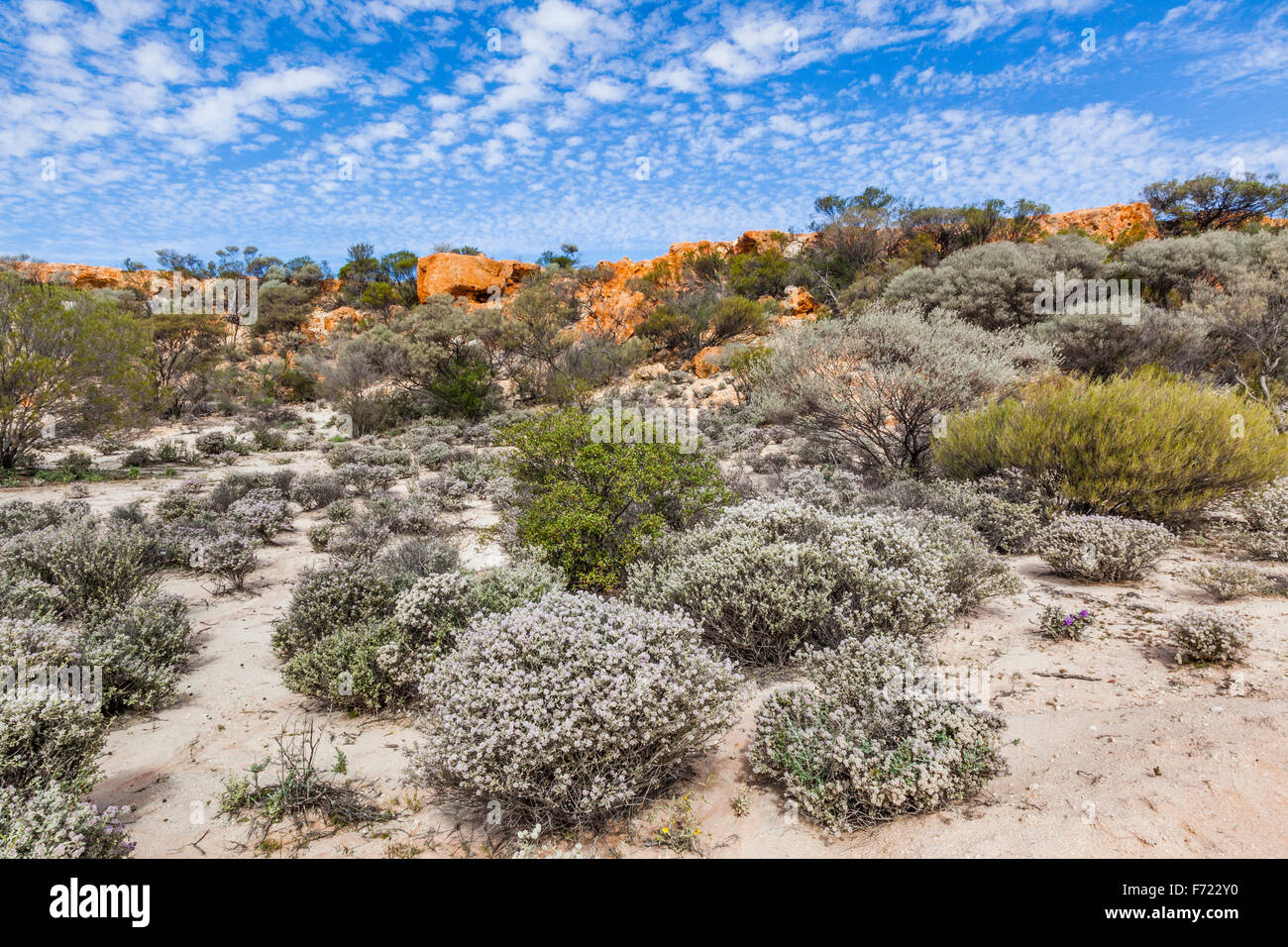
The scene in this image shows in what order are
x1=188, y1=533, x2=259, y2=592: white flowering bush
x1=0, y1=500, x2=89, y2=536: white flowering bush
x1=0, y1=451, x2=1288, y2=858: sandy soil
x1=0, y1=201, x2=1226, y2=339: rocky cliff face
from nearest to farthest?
x1=0, y1=451, x2=1288, y2=858: sandy soil, x1=188, y1=533, x2=259, y2=592: white flowering bush, x1=0, y1=500, x2=89, y2=536: white flowering bush, x1=0, y1=201, x2=1226, y2=339: rocky cliff face

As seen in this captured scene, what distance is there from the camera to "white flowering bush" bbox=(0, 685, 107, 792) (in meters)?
2.81

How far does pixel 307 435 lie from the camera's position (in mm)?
19641

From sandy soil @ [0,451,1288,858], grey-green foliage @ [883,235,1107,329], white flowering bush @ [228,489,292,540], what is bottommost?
sandy soil @ [0,451,1288,858]

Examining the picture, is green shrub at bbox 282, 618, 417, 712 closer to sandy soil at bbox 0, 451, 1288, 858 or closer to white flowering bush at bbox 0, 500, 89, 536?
sandy soil at bbox 0, 451, 1288, 858

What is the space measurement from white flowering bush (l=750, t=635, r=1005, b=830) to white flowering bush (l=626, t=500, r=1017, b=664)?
0.91 metres

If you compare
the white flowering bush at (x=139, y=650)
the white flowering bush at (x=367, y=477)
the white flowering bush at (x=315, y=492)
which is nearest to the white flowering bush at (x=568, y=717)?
the white flowering bush at (x=139, y=650)

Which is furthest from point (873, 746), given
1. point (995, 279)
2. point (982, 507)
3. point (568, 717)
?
point (995, 279)

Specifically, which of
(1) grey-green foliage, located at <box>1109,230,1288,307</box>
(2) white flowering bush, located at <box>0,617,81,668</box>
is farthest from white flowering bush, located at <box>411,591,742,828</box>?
(1) grey-green foliage, located at <box>1109,230,1288,307</box>

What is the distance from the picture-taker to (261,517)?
336 inches

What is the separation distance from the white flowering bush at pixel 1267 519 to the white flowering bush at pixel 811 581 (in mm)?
3241

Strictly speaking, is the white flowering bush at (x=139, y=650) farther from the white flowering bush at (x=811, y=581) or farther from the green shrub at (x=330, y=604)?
the white flowering bush at (x=811, y=581)
